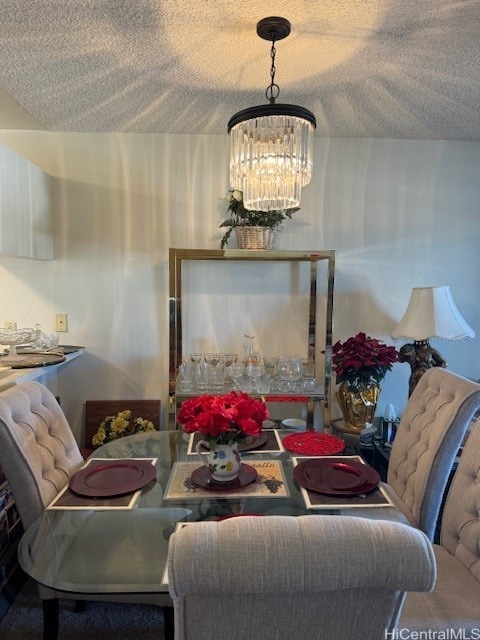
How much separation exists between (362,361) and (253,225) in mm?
961

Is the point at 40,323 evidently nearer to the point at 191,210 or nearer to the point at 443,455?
the point at 191,210

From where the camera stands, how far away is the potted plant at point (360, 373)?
89.0 inches

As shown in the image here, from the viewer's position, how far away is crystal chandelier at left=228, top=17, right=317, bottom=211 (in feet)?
4.35

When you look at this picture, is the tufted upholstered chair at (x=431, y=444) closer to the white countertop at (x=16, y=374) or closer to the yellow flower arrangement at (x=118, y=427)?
the yellow flower arrangement at (x=118, y=427)

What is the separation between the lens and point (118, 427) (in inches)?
94.7

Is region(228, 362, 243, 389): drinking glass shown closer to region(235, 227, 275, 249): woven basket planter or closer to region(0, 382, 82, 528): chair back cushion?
region(235, 227, 275, 249): woven basket planter

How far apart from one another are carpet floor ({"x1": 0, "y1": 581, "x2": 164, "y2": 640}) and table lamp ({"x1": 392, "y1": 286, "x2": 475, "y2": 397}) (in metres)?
1.75

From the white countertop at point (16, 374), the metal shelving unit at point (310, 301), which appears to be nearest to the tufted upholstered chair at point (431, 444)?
the metal shelving unit at point (310, 301)

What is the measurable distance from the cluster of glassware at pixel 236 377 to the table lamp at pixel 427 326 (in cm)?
58

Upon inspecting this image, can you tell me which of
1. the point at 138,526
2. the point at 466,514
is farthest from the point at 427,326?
the point at 138,526

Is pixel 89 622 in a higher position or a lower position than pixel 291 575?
lower

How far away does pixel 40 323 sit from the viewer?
251cm

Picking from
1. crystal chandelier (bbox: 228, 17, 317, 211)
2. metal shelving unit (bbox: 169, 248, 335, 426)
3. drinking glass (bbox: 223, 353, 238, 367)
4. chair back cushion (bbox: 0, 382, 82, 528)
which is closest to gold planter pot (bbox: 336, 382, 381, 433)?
metal shelving unit (bbox: 169, 248, 335, 426)

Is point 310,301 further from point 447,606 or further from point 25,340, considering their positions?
point 447,606
